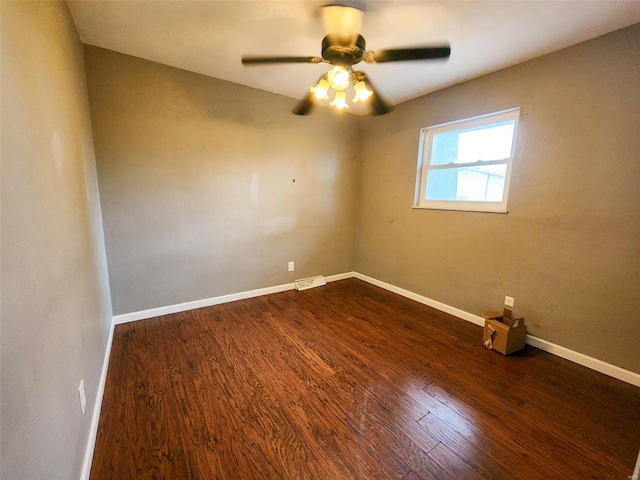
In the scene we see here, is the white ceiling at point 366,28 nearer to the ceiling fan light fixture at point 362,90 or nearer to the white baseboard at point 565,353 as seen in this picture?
the ceiling fan light fixture at point 362,90

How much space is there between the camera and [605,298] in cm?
195

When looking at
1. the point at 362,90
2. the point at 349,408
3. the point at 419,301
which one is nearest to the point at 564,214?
the point at 419,301

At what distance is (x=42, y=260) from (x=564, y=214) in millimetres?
3193

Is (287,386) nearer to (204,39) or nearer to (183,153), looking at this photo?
(183,153)

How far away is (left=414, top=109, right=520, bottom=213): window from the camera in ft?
8.09

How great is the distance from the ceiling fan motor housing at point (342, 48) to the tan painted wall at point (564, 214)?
5.17ft

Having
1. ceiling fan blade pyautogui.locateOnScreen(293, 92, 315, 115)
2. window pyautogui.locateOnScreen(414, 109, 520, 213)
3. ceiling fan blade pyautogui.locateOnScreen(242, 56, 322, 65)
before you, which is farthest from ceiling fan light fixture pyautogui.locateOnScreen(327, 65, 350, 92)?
window pyautogui.locateOnScreen(414, 109, 520, 213)

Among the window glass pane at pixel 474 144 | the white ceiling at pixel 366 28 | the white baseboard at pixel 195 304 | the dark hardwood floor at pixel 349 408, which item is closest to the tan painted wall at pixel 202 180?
the white baseboard at pixel 195 304

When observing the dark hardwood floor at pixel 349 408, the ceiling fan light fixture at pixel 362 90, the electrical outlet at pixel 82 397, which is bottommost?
the dark hardwood floor at pixel 349 408

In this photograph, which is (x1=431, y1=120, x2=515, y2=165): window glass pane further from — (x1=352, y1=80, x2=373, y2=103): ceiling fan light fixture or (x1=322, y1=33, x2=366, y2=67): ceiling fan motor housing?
(x1=322, y1=33, x2=366, y2=67): ceiling fan motor housing

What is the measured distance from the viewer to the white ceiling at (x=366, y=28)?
5.38 feet

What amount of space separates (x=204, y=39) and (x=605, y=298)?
3.62m

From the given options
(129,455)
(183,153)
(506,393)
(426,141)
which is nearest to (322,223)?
(426,141)

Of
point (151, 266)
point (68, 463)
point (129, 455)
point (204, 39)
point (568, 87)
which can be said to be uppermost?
point (204, 39)
